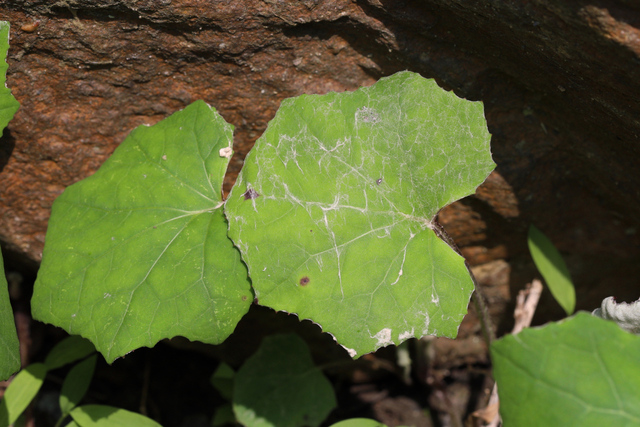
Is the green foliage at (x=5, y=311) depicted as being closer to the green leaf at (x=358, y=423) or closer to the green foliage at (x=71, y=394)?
the green foliage at (x=71, y=394)

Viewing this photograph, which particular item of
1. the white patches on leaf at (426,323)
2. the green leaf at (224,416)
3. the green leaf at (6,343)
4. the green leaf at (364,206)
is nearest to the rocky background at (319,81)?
the green leaf at (364,206)

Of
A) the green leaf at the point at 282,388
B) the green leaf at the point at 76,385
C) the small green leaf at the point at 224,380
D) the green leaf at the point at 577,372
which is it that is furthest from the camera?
the small green leaf at the point at 224,380

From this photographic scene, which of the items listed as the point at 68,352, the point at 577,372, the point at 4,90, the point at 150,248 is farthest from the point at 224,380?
the point at 577,372

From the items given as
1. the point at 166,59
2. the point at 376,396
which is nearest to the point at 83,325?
the point at 166,59

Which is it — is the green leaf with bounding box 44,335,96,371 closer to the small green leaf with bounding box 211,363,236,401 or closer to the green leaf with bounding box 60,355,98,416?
the green leaf with bounding box 60,355,98,416

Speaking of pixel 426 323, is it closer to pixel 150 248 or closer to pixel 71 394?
pixel 150 248

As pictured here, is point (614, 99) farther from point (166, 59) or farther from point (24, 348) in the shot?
point (24, 348)

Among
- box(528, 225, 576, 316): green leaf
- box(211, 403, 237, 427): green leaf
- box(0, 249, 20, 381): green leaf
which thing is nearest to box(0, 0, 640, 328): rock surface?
box(528, 225, 576, 316): green leaf
